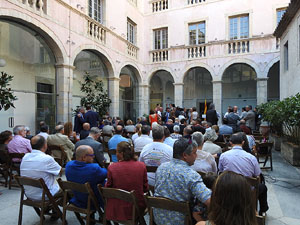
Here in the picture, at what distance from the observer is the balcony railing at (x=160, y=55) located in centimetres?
1588

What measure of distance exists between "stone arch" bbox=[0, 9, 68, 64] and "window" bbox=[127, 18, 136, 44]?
6240 mm

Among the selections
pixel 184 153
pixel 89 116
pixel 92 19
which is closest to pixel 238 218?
pixel 184 153

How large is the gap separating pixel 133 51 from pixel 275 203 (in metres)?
13.0

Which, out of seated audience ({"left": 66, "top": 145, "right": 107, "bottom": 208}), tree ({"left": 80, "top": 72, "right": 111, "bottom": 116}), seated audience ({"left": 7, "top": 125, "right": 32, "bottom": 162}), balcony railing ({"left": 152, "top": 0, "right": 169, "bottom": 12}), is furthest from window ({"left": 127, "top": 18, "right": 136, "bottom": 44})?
seated audience ({"left": 66, "top": 145, "right": 107, "bottom": 208})

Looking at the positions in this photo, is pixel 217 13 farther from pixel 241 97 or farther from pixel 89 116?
pixel 89 116

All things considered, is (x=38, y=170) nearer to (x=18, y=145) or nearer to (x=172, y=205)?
(x=172, y=205)

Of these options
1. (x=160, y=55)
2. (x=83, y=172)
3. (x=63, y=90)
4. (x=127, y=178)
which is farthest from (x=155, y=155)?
(x=160, y=55)

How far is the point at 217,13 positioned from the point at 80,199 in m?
A: 14.7

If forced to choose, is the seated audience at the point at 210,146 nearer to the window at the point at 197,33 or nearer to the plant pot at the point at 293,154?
the plant pot at the point at 293,154

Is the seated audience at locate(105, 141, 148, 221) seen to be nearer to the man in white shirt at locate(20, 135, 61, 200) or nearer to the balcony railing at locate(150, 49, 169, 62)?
the man in white shirt at locate(20, 135, 61, 200)

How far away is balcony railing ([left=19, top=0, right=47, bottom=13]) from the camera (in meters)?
7.89

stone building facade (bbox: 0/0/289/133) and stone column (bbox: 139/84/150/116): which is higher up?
stone building facade (bbox: 0/0/289/133)

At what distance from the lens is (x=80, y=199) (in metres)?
2.90

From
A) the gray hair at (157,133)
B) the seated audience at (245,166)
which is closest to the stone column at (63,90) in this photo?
the gray hair at (157,133)
